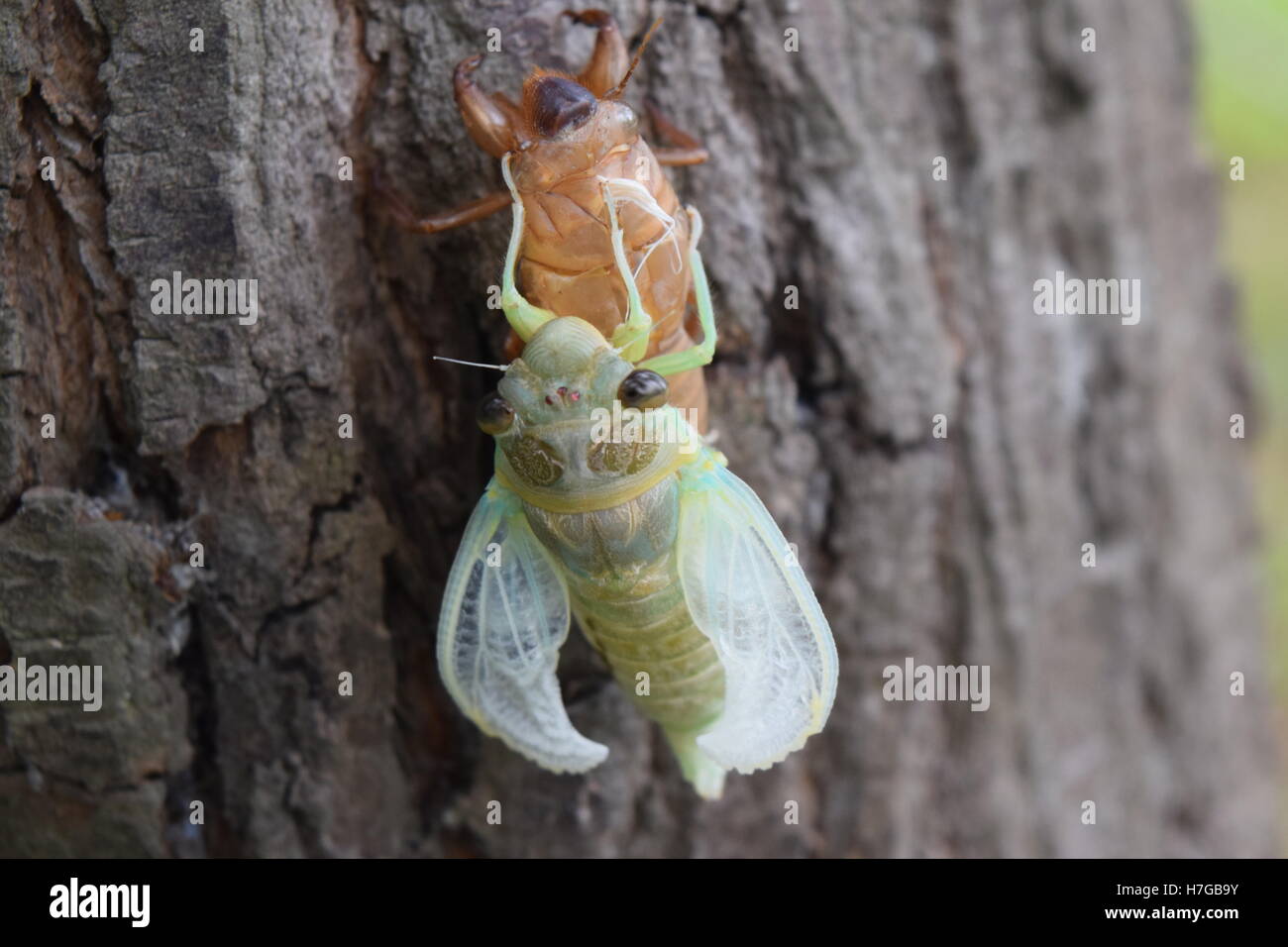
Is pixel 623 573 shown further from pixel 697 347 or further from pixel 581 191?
pixel 581 191

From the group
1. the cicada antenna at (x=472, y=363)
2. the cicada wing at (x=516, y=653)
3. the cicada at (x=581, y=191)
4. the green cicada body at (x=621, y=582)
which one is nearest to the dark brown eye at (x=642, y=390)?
A: the green cicada body at (x=621, y=582)

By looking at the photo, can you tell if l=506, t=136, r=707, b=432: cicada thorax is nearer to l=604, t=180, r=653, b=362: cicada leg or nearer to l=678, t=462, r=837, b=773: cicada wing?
l=604, t=180, r=653, b=362: cicada leg

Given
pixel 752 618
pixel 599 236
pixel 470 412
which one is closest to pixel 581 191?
pixel 599 236

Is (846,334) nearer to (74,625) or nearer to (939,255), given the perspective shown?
(939,255)

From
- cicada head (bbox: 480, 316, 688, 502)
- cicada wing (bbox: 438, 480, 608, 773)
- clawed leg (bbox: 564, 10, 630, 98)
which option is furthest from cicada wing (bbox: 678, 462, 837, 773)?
clawed leg (bbox: 564, 10, 630, 98)

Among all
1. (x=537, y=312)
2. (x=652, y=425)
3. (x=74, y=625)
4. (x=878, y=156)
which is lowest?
(x=74, y=625)
